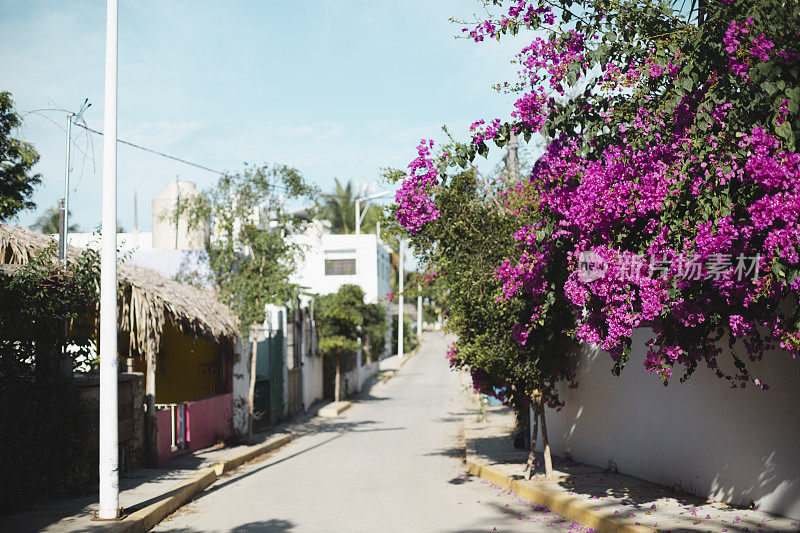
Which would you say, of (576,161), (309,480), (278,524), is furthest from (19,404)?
(576,161)

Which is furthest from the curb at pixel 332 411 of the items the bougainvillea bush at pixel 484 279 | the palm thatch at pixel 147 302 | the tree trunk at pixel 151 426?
the bougainvillea bush at pixel 484 279

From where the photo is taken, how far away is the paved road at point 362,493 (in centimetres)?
865

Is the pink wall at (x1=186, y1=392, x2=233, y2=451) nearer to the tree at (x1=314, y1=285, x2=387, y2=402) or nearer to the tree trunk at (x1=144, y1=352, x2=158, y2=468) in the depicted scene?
the tree trunk at (x1=144, y1=352, x2=158, y2=468)

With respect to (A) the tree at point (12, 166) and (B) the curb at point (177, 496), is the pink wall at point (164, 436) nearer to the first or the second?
(B) the curb at point (177, 496)

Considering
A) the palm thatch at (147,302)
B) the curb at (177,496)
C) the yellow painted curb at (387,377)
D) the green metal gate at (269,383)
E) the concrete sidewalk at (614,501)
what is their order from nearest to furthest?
the concrete sidewalk at (614,501), the curb at (177,496), the palm thatch at (147,302), the green metal gate at (269,383), the yellow painted curb at (387,377)

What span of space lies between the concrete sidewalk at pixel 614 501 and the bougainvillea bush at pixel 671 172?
1.39 meters

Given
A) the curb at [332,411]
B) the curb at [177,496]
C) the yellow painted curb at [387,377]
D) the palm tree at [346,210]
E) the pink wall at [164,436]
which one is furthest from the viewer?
the palm tree at [346,210]

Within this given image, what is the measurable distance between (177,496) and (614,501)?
553 centimetres

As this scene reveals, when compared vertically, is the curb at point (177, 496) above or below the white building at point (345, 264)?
below

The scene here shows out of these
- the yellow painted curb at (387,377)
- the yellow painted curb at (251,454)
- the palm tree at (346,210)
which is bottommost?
the yellow painted curb at (387,377)

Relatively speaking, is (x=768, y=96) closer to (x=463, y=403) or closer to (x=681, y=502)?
(x=681, y=502)

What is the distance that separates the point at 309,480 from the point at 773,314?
26.9ft

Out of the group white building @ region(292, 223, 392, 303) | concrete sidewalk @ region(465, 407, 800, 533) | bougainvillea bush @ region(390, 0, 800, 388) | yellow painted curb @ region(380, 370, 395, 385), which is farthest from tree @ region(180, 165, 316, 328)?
white building @ region(292, 223, 392, 303)

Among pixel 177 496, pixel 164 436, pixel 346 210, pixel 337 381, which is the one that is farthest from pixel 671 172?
pixel 346 210
